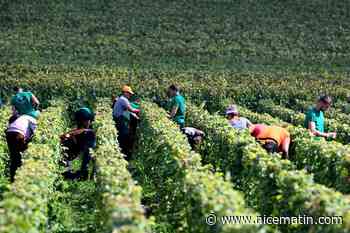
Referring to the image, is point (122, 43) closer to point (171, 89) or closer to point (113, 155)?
point (171, 89)

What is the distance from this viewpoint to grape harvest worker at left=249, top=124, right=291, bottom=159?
44.8ft

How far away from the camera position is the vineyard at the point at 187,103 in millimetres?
8828

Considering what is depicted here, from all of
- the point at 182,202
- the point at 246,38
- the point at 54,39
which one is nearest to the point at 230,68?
the point at 246,38

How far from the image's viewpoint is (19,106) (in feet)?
48.7

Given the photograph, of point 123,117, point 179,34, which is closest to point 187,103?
point 123,117

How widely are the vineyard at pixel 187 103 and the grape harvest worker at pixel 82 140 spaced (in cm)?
31

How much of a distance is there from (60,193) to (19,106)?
2077mm

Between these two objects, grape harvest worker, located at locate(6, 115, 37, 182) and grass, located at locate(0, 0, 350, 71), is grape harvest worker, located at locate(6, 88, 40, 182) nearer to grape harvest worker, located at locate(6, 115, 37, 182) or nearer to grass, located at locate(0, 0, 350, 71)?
grape harvest worker, located at locate(6, 115, 37, 182)

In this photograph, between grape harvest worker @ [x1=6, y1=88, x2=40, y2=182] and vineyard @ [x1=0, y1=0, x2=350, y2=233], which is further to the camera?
grape harvest worker @ [x1=6, y1=88, x2=40, y2=182]

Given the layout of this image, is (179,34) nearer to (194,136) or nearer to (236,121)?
(194,136)

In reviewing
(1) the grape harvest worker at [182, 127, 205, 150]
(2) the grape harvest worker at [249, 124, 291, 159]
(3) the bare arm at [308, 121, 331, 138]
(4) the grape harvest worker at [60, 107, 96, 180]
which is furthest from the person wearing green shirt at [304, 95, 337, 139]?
(4) the grape harvest worker at [60, 107, 96, 180]

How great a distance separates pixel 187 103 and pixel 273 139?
1246 cm

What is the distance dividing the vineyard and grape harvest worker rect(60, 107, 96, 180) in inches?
12.2

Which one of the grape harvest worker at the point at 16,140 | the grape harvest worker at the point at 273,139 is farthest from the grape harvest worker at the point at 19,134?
the grape harvest worker at the point at 273,139
